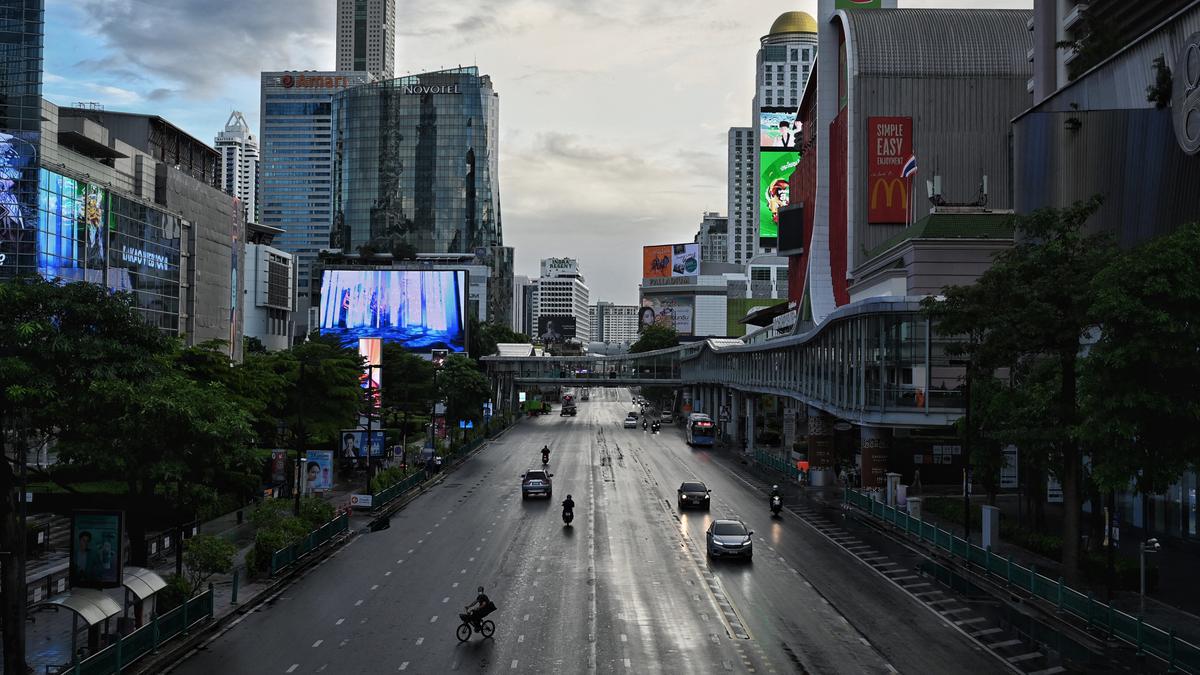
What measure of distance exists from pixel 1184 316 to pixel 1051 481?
30.6 m

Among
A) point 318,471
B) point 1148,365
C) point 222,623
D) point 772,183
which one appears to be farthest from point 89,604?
point 772,183

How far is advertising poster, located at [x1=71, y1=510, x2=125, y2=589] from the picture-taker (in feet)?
75.5

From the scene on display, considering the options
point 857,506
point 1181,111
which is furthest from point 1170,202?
point 857,506

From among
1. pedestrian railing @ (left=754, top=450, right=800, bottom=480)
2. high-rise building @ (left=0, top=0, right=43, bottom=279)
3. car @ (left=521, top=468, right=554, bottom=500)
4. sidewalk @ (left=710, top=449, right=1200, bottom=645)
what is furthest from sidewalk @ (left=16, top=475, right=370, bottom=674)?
high-rise building @ (left=0, top=0, right=43, bottom=279)

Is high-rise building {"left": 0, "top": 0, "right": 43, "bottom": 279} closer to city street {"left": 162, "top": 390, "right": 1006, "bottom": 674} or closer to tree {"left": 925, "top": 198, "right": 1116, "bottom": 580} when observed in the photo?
city street {"left": 162, "top": 390, "right": 1006, "bottom": 674}

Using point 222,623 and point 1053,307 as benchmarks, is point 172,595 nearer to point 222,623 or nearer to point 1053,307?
point 222,623

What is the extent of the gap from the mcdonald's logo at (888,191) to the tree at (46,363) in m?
65.5

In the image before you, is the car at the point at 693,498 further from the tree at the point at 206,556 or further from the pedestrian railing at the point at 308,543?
the tree at the point at 206,556

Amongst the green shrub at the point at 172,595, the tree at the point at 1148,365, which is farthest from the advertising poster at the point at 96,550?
the tree at the point at 1148,365

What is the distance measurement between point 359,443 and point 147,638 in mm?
37235

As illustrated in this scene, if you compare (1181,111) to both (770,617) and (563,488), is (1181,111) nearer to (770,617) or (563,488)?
(770,617)

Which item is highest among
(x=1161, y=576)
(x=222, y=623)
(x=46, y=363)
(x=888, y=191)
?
(x=888, y=191)

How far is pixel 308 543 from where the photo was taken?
37406 mm

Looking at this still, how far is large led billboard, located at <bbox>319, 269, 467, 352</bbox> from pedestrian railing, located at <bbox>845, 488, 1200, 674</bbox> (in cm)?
10367
